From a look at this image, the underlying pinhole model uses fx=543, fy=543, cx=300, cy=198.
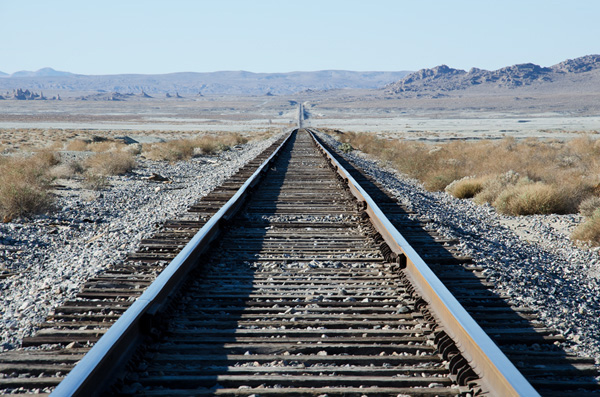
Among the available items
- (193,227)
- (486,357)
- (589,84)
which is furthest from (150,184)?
(589,84)

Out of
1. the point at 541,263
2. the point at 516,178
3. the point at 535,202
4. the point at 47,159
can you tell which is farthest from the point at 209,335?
the point at 47,159

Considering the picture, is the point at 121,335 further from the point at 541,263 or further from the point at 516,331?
the point at 541,263

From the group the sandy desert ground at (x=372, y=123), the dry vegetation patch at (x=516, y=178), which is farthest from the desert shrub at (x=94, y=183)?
the sandy desert ground at (x=372, y=123)

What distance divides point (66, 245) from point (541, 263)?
6037mm

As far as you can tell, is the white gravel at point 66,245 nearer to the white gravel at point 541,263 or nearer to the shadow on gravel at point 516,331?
the shadow on gravel at point 516,331

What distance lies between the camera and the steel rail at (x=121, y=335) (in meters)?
2.56

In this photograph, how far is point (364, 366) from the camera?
315 cm

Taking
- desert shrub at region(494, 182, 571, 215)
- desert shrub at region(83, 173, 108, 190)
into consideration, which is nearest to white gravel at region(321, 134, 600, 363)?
desert shrub at region(494, 182, 571, 215)

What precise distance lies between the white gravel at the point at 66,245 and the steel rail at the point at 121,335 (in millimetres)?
877

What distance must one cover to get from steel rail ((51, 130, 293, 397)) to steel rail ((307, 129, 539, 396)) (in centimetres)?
190

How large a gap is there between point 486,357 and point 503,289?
191cm

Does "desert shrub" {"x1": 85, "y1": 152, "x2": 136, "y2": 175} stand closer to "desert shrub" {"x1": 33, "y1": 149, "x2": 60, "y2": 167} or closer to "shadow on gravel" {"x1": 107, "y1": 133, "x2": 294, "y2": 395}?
"desert shrub" {"x1": 33, "y1": 149, "x2": 60, "y2": 167}

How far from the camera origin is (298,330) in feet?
11.9

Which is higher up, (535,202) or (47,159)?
(47,159)
